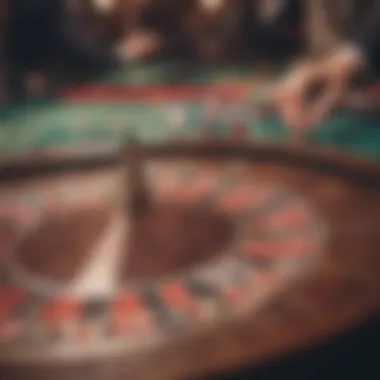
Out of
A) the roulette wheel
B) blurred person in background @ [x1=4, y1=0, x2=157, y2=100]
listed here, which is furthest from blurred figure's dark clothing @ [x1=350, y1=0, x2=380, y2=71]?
blurred person in background @ [x1=4, y1=0, x2=157, y2=100]

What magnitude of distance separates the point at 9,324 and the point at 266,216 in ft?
1.74

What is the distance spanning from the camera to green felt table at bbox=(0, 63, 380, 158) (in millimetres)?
1942

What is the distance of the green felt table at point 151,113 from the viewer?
194 cm

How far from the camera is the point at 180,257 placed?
1.42 meters

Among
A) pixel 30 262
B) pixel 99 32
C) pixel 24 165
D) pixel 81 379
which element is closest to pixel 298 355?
pixel 81 379

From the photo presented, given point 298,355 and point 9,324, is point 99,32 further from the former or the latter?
point 298,355

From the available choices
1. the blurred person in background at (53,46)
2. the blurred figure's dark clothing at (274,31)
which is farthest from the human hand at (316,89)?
the blurred person in background at (53,46)

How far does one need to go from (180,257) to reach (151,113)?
72 cm

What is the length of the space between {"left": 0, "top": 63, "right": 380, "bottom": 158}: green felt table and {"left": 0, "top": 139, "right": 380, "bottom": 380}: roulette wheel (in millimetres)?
98

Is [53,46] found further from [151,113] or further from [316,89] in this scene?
[316,89]

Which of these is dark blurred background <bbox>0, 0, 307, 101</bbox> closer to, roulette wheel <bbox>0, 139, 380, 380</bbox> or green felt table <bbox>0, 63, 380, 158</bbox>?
green felt table <bbox>0, 63, 380, 158</bbox>

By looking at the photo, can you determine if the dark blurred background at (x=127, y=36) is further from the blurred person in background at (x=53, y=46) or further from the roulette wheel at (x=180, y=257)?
the roulette wheel at (x=180, y=257)

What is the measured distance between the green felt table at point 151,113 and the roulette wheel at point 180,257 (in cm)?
10

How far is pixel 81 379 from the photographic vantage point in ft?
3.58
